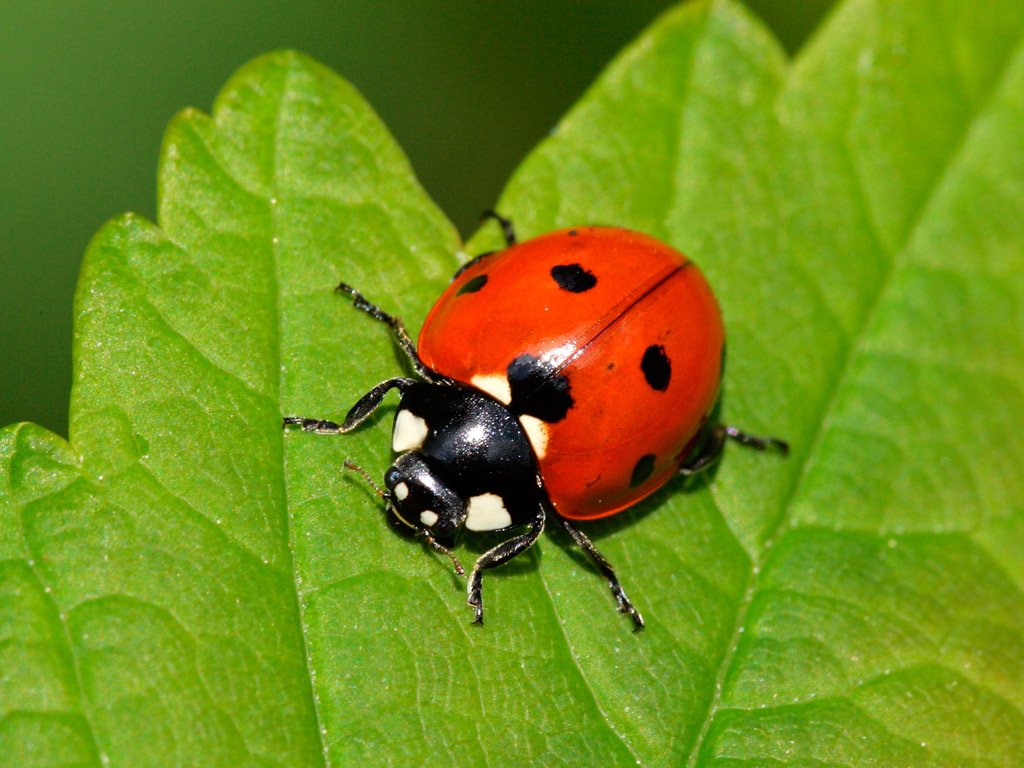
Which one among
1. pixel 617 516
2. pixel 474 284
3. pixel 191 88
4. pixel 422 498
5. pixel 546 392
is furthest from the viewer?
pixel 191 88

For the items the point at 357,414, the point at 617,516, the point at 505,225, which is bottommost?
the point at 617,516

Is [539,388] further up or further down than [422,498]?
further up

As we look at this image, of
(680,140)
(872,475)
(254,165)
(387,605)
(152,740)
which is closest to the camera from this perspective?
(152,740)

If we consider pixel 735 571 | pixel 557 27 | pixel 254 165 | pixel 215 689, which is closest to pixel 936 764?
pixel 735 571

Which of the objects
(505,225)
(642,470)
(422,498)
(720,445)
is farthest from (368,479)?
(720,445)

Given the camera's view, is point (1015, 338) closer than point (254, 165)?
No

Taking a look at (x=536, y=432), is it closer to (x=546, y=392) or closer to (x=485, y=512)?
(x=546, y=392)

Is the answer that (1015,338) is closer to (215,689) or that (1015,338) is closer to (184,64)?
(215,689)

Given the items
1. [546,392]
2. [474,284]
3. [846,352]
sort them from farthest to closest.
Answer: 1. [846,352]
2. [474,284]
3. [546,392]
